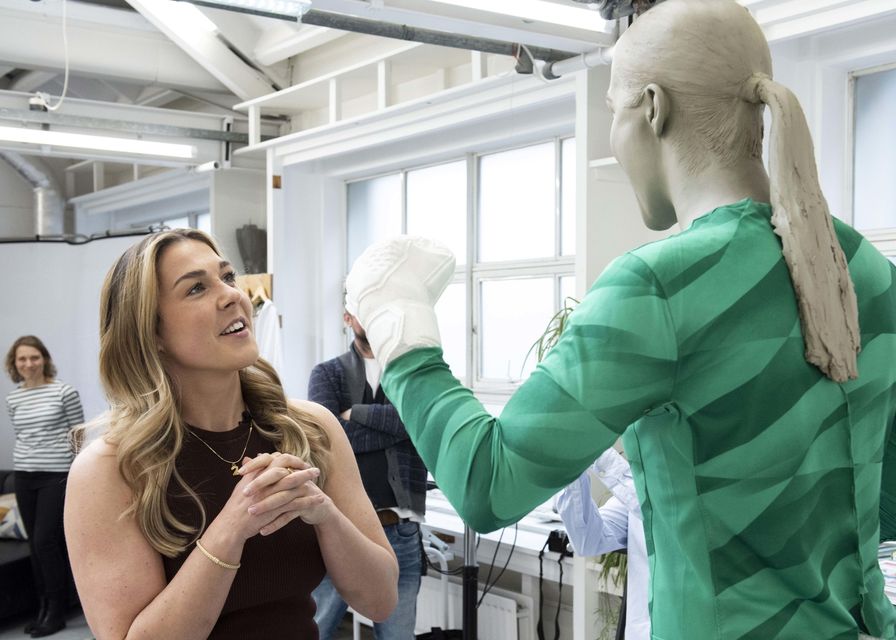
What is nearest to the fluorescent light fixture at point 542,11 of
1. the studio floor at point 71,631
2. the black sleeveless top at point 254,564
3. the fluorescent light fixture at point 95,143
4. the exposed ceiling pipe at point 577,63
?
the exposed ceiling pipe at point 577,63

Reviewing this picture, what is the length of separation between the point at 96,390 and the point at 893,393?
581cm

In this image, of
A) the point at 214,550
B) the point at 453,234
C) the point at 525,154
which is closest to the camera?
the point at 214,550

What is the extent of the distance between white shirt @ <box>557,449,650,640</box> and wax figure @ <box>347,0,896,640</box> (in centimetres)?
155

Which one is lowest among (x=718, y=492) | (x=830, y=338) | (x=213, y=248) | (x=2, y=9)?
(x=718, y=492)

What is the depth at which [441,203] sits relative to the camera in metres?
5.43

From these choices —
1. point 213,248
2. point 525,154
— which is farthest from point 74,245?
point 213,248

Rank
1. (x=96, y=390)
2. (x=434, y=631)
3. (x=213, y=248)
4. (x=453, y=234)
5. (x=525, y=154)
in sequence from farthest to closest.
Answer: (x=96, y=390) < (x=453, y=234) < (x=525, y=154) < (x=434, y=631) < (x=213, y=248)

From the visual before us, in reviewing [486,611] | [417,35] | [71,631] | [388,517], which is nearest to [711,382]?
[417,35]

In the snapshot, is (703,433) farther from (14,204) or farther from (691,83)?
(14,204)

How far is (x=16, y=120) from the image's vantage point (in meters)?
5.10

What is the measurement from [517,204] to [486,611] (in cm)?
202

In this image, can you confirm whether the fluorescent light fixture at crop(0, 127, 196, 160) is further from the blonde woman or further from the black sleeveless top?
the black sleeveless top

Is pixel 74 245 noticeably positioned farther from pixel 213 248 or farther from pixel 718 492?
pixel 718 492

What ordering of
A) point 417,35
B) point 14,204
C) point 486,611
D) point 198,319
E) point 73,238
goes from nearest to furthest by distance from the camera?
point 198,319 → point 417,35 → point 486,611 → point 73,238 → point 14,204
